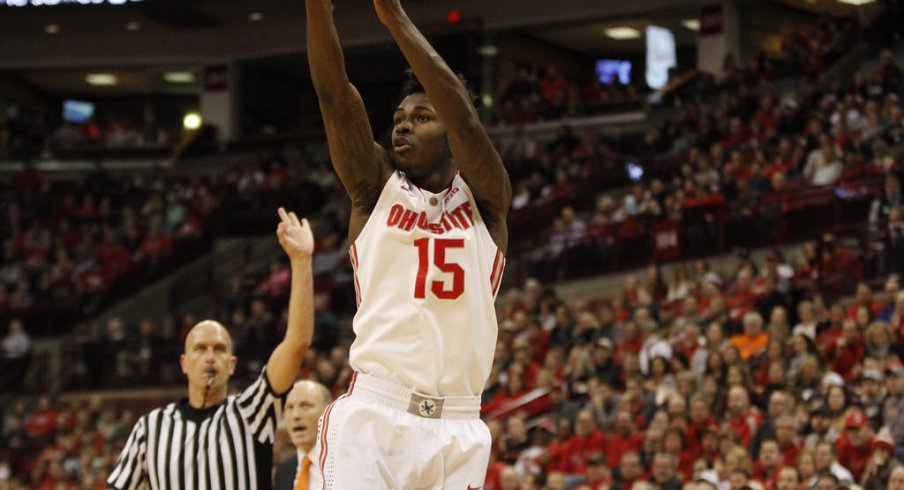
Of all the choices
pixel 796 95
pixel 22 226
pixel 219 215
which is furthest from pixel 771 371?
pixel 22 226

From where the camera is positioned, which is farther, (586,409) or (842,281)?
(842,281)

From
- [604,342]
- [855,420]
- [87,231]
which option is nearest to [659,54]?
[87,231]

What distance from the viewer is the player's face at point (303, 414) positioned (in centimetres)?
634

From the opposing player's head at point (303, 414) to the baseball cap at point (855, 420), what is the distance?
530cm

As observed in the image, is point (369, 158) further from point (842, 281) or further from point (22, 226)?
point (22, 226)

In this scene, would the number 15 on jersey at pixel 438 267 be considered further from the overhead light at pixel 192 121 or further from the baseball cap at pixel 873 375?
the overhead light at pixel 192 121

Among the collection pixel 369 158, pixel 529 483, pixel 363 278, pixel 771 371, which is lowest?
pixel 529 483

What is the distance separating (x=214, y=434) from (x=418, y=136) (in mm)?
1907

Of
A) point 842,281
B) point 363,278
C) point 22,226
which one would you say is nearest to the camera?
point 363,278

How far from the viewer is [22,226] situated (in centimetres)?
2570

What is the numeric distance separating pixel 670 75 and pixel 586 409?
12178 mm

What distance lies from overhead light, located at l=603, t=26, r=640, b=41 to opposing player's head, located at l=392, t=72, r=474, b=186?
74.4 ft

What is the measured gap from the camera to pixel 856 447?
33.3 feet

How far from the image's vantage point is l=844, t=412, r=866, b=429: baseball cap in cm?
1023
